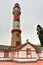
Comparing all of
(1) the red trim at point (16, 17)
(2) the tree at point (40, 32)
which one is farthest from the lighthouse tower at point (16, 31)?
(2) the tree at point (40, 32)

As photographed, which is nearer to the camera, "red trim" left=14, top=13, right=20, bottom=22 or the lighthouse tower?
the lighthouse tower

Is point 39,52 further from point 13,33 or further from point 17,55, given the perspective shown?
point 13,33

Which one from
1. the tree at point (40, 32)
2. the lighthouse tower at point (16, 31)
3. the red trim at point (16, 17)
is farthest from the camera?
the tree at point (40, 32)

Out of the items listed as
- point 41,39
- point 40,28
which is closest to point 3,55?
point 41,39

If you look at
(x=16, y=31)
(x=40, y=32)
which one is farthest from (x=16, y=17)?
(x=40, y=32)

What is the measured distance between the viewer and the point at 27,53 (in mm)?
26219

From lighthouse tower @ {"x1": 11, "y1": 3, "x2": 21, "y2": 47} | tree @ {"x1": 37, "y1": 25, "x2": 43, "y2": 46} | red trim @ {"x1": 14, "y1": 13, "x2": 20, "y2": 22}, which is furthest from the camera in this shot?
tree @ {"x1": 37, "y1": 25, "x2": 43, "y2": 46}

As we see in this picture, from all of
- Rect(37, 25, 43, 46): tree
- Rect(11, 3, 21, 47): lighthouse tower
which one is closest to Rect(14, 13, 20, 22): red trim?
Rect(11, 3, 21, 47): lighthouse tower

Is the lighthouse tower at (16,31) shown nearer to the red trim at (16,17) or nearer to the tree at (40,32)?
the red trim at (16,17)

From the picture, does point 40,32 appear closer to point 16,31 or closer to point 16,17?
point 16,17

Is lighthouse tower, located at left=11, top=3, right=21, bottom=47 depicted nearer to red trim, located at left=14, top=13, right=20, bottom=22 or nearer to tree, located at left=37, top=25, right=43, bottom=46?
red trim, located at left=14, top=13, right=20, bottom=22

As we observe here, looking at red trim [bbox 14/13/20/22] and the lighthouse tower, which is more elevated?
red trim [bbox 14/13/20/22]

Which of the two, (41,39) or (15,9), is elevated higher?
(15,9)

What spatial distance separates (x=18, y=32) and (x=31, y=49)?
6274 mm
